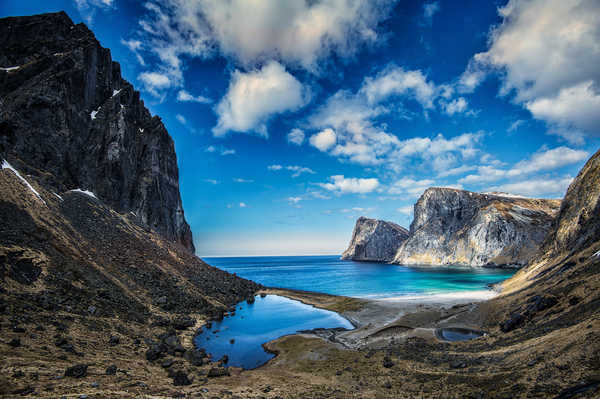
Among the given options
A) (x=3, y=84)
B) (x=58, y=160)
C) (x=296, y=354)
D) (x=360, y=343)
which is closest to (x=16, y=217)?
(x=58, y=160)

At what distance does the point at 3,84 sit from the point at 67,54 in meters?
13.5

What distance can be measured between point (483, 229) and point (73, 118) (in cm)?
19373

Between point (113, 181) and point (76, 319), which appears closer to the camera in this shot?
point (76, 319)

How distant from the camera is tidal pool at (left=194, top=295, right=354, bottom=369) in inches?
1180

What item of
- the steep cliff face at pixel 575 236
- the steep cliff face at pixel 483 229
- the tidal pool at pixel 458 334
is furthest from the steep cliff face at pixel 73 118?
the steep cliff face at pixel 483 229

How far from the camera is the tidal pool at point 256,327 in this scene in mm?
29969

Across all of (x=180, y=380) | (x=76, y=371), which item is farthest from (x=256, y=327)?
(x=76, y=371)

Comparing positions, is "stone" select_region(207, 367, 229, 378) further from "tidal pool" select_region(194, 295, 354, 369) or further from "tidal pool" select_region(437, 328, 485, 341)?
"tidal pool" select_region(437, 328, 485, 341)

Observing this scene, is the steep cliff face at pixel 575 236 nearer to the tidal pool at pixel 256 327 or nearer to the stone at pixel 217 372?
the tidal pool at pixel 256 327

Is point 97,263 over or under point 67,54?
under

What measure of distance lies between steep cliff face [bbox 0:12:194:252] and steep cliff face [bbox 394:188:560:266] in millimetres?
173402

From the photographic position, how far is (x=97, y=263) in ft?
116

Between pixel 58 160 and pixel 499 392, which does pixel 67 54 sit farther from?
pixel 499 392

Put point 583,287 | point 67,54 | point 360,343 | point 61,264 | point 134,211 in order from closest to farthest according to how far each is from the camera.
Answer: point 583,287, point 61,264, point 360,343, point 67,54, point 134,211
